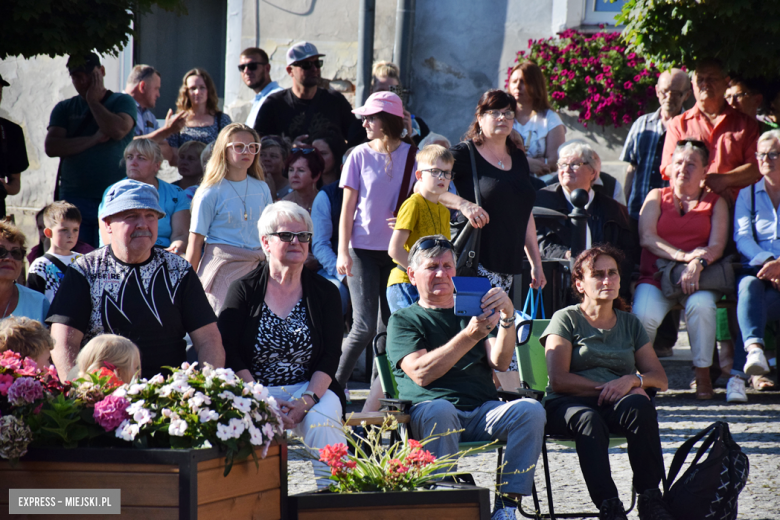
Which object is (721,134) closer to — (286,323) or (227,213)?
(227,213)

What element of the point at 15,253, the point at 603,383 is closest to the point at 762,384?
the point at 603,383

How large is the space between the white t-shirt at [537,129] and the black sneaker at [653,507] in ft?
13.7

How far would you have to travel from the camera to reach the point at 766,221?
655 cm

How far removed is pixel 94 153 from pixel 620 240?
416cm

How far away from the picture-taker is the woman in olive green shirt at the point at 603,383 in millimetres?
3914

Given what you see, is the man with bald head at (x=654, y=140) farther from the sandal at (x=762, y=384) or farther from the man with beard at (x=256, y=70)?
the man with beard at (x=256, y=70)

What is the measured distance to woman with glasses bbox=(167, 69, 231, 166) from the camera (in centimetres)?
781

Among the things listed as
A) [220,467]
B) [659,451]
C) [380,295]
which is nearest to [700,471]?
[659,451]

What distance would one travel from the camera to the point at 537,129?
7.55 m

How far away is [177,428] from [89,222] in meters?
4.62

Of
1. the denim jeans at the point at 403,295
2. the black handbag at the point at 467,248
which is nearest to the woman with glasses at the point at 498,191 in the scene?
the black handbag at the point at 467,248

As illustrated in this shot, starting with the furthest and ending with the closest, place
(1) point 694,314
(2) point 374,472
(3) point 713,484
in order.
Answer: (1) point 694,314 < (3) point 713,484 < (2) point 374,472

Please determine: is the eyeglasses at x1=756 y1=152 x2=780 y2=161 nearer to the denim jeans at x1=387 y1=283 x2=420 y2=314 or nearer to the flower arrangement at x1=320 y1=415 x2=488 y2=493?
the denim jeans at x1=387 y1=283 x2=420 y2=314

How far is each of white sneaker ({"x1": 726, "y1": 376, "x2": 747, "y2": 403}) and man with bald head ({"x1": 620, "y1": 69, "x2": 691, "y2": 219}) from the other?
1654mm
